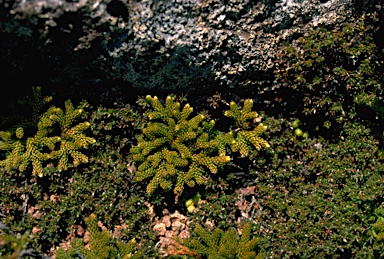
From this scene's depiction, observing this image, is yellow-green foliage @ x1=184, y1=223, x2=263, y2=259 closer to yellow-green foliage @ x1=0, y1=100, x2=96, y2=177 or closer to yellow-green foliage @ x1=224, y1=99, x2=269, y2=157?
yellow-green foliage @ x1=224, y1=99, x2=269, y2=157

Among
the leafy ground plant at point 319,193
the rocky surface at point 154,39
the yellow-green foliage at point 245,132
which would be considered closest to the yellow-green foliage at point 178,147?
the yellow-green foliage at point 245,132

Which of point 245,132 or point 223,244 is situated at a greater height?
point 245,132

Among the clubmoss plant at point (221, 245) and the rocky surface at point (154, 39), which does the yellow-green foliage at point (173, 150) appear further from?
the clubmoss plant at point (221, 245)

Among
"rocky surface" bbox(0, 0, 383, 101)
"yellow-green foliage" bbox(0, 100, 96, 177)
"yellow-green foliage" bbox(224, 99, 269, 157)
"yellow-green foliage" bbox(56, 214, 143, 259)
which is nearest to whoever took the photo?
"rocky surface" bbox(0, 0, 383, 101)

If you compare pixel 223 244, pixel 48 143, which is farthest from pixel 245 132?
pixel 48 143

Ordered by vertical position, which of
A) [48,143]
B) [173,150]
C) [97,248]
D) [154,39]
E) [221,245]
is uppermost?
[154,39]

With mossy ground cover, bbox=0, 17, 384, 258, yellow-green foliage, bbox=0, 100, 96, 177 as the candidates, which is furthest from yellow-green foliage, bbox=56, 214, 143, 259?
yellow-green foliage, bbox=0, 100, 96, 177

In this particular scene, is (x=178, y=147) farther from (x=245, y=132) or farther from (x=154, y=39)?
(x=154, y=39)
